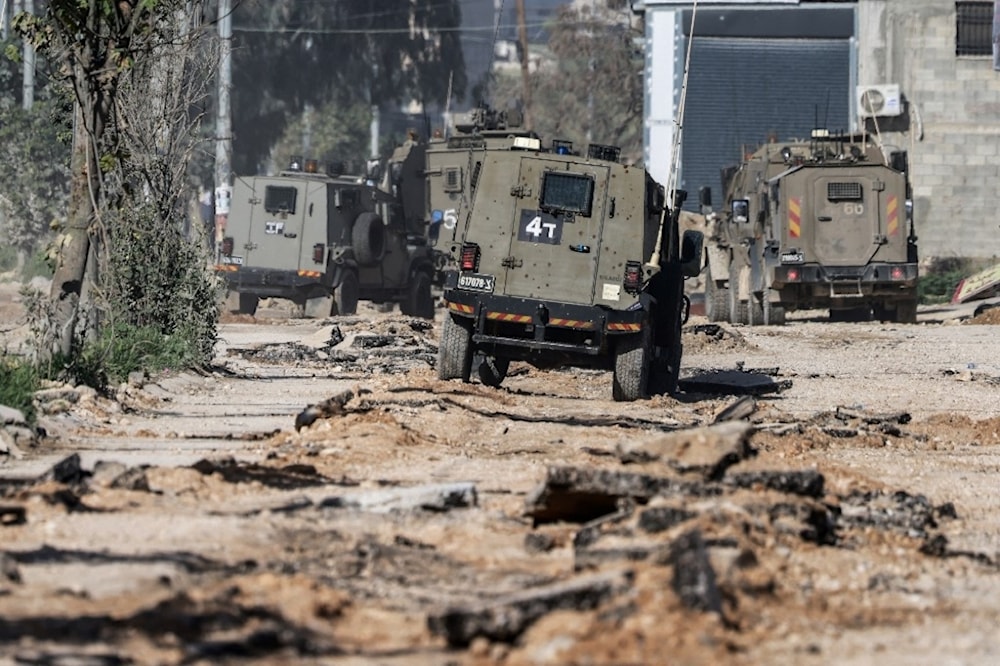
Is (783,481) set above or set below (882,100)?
below

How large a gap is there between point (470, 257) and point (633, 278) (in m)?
1.46

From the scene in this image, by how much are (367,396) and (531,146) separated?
3135 millimetres

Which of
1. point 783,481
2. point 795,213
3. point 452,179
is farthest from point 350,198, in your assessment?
point 783,481

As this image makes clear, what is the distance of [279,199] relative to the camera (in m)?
30.5

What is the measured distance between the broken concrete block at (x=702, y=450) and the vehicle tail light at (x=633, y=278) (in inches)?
283

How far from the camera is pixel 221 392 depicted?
17.0 meters

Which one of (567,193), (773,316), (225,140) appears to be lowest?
(773,316)

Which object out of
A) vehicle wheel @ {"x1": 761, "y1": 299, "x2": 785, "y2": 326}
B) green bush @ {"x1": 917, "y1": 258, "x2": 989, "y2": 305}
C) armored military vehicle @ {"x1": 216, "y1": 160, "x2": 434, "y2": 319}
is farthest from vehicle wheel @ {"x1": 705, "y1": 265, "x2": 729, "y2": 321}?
green bush @ {"x1": 917, "y1": 258, "x2": 989, "y2": 305}

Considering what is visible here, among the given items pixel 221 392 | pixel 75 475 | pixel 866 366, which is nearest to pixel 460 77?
pixel 866 366

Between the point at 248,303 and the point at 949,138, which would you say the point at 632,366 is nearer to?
the point at 248,303

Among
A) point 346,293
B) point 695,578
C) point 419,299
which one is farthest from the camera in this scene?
point 419,299

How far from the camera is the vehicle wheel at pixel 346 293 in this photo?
30.9 metres

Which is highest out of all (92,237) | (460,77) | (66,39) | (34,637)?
(460,77)

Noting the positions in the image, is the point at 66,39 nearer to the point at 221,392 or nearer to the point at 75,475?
the point at 221,392
